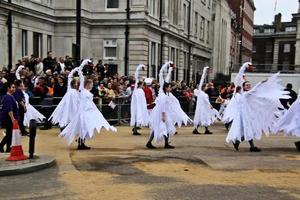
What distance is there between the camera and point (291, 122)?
47.1 ft

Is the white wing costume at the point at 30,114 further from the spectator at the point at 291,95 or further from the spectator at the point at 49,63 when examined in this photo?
the spectator at the point at 291,95

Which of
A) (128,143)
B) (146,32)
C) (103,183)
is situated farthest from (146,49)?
(103,183)

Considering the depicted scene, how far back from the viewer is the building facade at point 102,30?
110ft

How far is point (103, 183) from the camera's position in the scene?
31.5 ft

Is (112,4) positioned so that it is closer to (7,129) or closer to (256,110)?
(256,110)

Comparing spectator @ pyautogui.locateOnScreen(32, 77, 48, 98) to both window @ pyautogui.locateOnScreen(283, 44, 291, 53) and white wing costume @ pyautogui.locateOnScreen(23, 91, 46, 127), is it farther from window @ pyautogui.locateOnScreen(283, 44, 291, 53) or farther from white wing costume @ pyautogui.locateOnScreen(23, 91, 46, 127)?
window @ pyautogui.locateOnScreen(283, 44, 291, 53)

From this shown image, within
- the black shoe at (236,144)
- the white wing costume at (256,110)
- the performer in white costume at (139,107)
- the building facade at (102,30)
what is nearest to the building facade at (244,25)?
the building facade at (102,30)

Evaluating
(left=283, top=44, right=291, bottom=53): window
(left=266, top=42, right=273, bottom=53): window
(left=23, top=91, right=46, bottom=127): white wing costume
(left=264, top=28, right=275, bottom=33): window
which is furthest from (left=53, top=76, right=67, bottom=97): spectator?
(left=264, top=28, right=275, bottom=33): window

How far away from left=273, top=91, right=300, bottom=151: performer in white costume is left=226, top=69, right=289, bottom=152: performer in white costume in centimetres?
30

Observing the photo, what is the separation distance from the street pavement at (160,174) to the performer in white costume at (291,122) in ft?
1.84

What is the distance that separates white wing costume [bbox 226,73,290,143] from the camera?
1402cm

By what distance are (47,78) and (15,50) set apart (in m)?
13.5

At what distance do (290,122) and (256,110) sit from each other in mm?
1018

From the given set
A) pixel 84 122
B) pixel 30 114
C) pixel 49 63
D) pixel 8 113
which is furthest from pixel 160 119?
pixel 49 63
